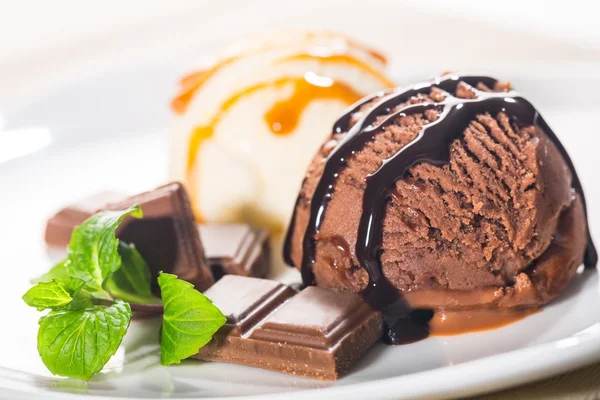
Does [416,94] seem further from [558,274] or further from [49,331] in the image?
[49,331]

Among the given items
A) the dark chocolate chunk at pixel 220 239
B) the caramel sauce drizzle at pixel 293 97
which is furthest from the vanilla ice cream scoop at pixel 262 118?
the dark chocolate chunk at pixel 220 239

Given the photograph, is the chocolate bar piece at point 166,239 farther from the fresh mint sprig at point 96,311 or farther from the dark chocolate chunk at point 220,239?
the fresh mint sprig at point 96,311

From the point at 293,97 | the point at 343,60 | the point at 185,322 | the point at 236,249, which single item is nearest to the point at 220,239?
the point at 236,249

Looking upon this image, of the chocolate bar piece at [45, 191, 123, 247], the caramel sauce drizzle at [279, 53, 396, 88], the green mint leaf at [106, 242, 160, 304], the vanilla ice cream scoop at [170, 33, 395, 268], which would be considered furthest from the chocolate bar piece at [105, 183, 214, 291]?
the caramel sauce drizzle at [279, 53, 396, 88]

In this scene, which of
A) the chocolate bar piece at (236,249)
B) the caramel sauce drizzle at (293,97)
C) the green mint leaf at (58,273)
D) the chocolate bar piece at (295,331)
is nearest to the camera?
the chocolate bar piece at (295,331)

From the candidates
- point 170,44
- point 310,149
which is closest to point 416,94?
point 310,149

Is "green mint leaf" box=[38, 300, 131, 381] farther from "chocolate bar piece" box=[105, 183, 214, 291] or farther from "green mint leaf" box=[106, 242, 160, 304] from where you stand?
"chocolate bar piece" box=[105, 183, 214, 291]
